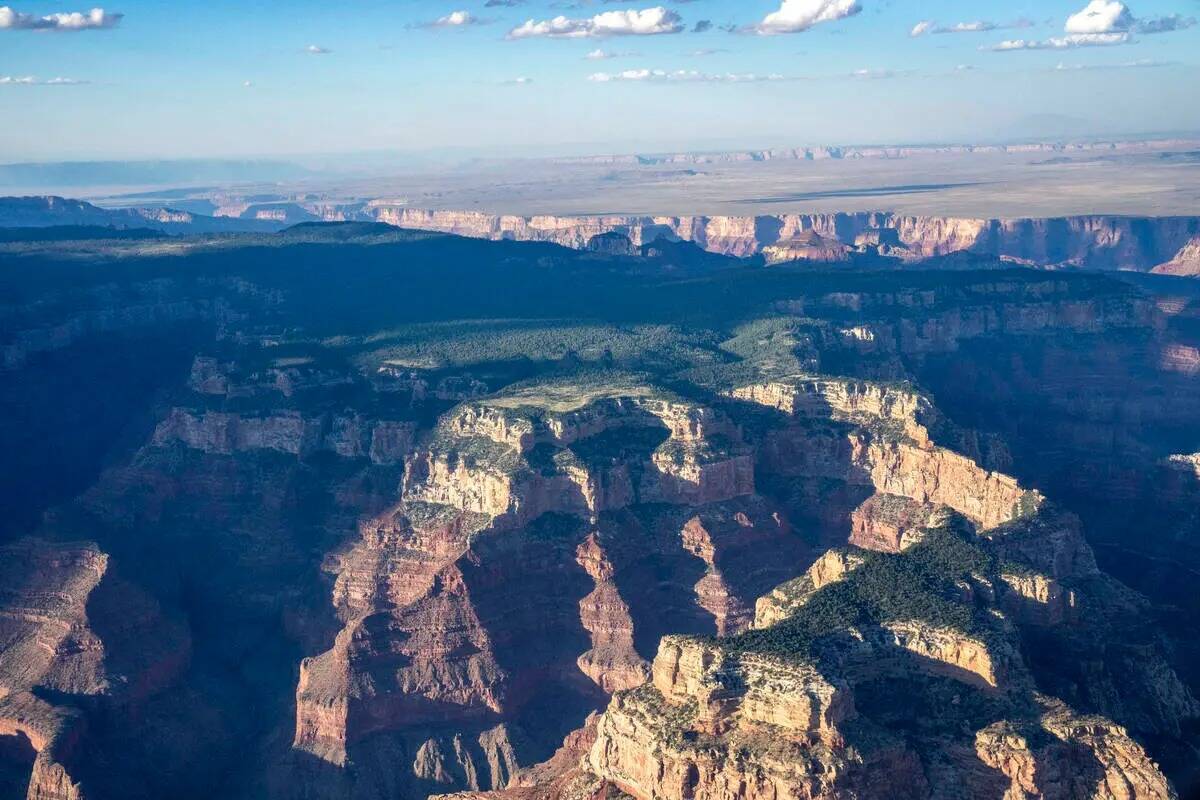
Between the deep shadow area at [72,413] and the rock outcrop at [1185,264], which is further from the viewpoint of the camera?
the rock outcrop at [1185,264]

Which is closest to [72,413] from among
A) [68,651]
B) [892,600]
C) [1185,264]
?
[68,651]

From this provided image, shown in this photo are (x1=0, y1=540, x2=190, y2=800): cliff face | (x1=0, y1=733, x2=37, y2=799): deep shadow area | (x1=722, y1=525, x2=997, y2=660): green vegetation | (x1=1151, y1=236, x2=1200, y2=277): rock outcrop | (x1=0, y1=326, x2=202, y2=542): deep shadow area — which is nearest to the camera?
(x1=722, y1=525, x2=997, y2=660): green vegetation

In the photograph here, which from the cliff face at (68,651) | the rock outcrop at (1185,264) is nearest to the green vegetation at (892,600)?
the cliff face at (68,651)

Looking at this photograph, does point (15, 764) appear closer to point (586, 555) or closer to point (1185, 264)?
point (586, 555)

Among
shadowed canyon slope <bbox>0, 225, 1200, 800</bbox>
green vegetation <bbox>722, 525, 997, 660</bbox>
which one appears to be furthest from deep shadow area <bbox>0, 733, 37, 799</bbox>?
green vegetation <bbox>722, 525, 997, 660</bbox>

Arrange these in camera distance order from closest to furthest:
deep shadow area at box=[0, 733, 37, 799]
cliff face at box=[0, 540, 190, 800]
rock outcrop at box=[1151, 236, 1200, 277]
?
deep shadow area at box=[0, 733, 37, 799]
cliff face at box=[0, 540, 190, 800]
rock outcrop at box=[1151, 236, 1200, 277]

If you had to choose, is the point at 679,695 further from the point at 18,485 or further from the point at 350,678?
the point at 18,485

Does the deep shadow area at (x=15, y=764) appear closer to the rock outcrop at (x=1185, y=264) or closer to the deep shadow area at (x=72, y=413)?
the deep shadow area at (x=72, y=413)

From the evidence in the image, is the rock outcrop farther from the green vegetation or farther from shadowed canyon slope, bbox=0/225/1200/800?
the green vegetation

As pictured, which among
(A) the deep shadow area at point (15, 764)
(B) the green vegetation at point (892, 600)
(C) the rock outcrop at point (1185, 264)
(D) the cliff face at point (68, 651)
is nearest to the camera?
(B) the green vegetation at point (892, 600)
